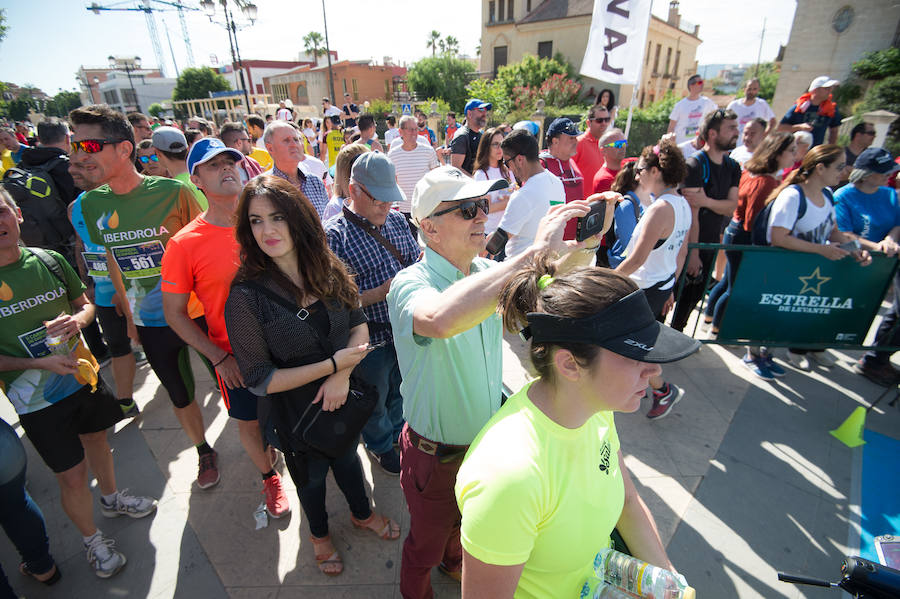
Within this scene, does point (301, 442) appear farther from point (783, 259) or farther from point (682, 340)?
point (783, 259)

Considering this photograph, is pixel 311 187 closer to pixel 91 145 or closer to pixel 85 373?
pixel 91 145

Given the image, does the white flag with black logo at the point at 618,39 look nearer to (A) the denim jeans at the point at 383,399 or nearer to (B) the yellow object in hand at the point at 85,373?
(A) the denim jeans at the point at 383,399

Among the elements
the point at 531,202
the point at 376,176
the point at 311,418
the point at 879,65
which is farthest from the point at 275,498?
the point at 879,65

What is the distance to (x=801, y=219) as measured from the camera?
3680 mm

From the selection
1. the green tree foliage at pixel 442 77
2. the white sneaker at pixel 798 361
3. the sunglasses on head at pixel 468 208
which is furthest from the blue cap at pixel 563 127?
the green tree foliage at pixel 442 77

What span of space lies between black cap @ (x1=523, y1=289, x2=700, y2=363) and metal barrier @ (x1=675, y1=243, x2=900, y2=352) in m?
3.10

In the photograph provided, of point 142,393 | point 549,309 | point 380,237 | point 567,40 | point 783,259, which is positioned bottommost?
point 142,393

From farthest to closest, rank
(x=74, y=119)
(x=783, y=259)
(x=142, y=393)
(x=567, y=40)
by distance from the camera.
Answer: (x=567, y=40)
(x=142, y=393)
(x=783, y=259)
(x=74, y=119)

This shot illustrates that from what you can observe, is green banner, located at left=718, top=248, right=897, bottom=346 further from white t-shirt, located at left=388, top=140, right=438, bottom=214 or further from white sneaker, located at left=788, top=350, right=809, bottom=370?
white t-shirt, located at left=388, top=140, right=438, bottom=214

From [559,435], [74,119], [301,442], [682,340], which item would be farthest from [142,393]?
[682,340]

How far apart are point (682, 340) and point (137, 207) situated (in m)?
3.27

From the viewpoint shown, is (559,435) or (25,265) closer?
(559,435)

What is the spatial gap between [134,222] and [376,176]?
166 cm

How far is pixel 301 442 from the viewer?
7.00ft
